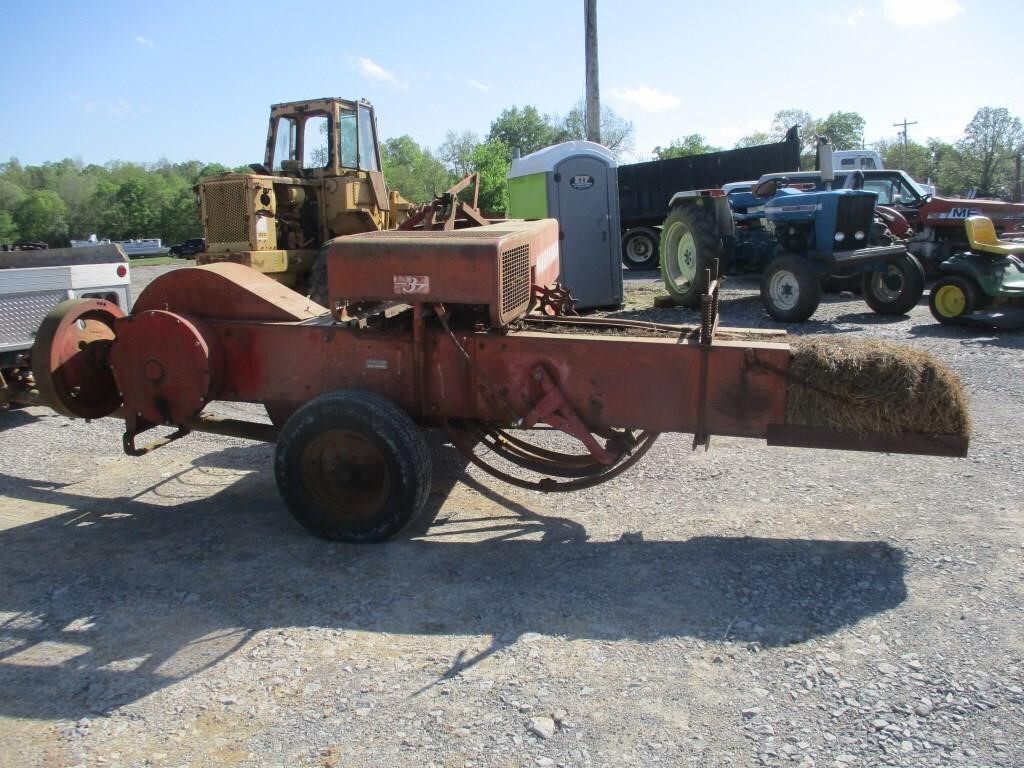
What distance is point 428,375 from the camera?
418cm

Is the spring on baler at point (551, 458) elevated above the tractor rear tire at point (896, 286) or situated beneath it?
situated beneath

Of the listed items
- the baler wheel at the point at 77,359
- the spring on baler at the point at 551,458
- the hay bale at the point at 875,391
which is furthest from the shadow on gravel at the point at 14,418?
the hay bale at the point at 875,391

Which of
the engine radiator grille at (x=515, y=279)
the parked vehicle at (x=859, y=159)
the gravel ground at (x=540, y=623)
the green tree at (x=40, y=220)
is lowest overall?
the gravel ground at (x=540, y=623)

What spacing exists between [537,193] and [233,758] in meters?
10.4

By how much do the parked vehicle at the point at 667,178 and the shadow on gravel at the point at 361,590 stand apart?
16.1 metres

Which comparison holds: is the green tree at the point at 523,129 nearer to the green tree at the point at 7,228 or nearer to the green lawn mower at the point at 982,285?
the green tree at the point at 7,228

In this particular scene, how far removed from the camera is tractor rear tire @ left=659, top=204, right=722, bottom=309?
37.7ft

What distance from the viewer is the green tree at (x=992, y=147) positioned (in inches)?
1849

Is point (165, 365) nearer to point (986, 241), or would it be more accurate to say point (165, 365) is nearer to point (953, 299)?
point (953, 299)

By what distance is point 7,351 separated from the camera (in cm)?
647

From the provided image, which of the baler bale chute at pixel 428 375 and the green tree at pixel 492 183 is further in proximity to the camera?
the green tree at pixel 492 183

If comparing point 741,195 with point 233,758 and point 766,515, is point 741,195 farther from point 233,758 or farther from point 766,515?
point 233,758

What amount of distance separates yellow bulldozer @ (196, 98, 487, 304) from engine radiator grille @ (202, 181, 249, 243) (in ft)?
0.03

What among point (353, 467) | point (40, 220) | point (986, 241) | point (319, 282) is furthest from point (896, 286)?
point (40, 220)
